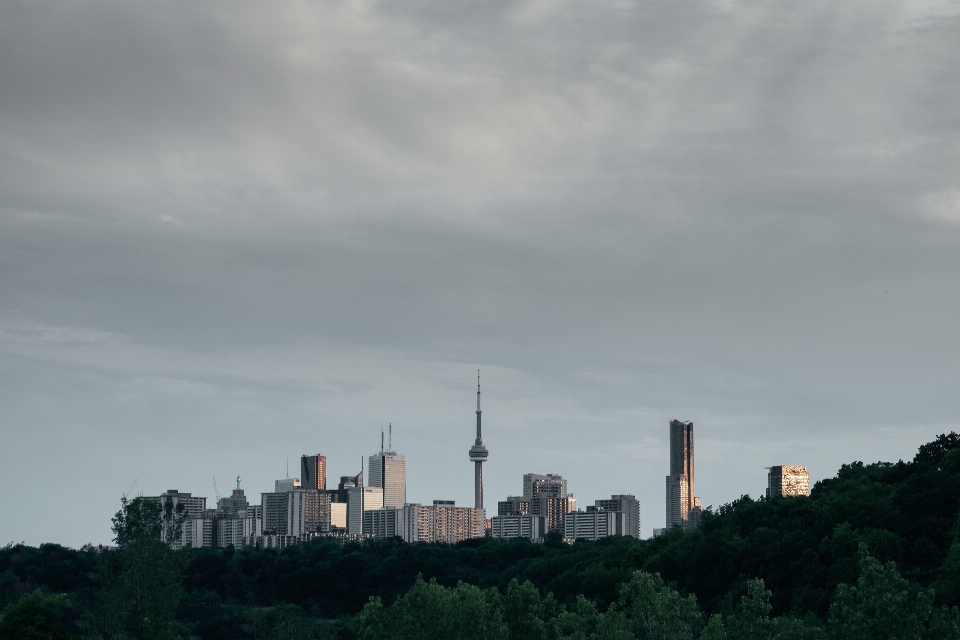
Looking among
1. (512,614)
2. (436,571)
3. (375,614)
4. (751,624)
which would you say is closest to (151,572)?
(375,614)

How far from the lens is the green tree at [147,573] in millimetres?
73312

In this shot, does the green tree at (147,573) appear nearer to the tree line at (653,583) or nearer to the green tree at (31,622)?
the tree line at (653,583)

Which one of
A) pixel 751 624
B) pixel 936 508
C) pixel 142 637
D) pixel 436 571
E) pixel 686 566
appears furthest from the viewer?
pixel 436 571

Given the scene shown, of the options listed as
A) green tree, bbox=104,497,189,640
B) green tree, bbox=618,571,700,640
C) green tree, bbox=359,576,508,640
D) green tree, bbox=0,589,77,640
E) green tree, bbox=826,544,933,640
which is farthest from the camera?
green tree, bbox=0,589,77,640

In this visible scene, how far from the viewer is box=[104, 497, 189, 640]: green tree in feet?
241

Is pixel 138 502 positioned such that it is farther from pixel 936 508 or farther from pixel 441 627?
pixel 936 508

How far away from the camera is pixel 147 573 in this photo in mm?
73500

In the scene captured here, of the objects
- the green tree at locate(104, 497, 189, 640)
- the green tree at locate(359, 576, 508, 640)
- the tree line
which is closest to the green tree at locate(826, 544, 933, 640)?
the tree line

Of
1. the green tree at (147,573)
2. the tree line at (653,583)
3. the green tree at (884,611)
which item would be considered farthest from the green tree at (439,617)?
the green tree at (884,611)

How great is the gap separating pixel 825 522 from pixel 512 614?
4437 centimetres

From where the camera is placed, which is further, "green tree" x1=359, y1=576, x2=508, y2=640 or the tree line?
"green tree" x1=359, y1=576, x2=508, y2=640

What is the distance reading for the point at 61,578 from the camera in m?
195

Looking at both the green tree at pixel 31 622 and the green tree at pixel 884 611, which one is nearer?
the green tree at pixel 884 611

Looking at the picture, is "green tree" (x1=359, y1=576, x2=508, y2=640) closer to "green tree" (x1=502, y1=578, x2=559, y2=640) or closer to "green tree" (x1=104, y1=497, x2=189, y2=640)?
"green tree" (x1=502, y1=578, x2=559, y2=640)
